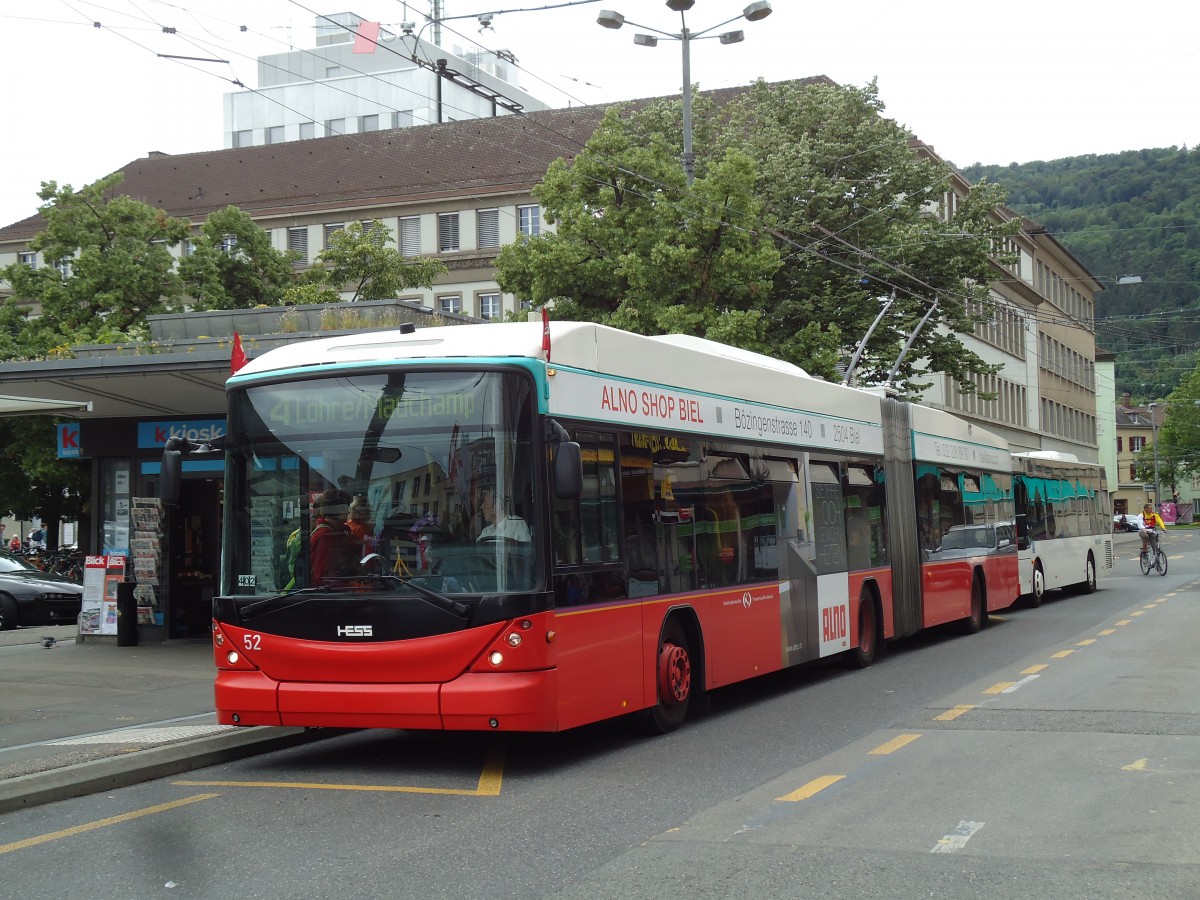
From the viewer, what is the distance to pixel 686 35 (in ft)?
79.1

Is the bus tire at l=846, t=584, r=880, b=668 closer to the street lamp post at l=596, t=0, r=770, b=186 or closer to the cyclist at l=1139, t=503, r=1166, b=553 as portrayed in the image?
the street lamp post at l=596, t=0, r=770, b=186

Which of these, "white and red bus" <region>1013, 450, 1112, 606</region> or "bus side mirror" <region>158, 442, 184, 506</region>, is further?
"white and red bus" <region>1013, 450, 1112, 606</region>

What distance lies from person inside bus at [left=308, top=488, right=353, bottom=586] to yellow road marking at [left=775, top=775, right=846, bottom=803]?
3.04 metres

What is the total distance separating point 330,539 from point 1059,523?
73.2ft

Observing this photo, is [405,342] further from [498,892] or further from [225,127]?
[225,127]

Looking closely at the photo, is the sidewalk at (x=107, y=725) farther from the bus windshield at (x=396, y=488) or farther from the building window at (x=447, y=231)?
the building window at (x=447, y=231)

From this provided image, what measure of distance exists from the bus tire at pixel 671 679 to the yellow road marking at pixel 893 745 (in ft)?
5.36

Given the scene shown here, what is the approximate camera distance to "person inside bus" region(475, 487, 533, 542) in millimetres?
9102

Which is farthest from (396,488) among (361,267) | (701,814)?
(361,267)

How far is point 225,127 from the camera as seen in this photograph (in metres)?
92.9

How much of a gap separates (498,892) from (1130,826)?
319cm

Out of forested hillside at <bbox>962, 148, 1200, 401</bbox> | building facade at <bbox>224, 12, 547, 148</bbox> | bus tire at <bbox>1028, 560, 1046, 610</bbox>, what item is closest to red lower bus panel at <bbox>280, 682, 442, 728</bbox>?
bus tire at <bbox>1028, 560, 1046, 610</bbox>

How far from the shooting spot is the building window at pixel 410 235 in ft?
228

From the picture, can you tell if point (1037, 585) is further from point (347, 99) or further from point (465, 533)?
point (347, 99)
